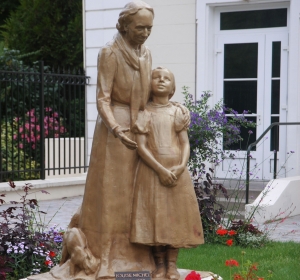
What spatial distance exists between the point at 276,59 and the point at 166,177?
8305mm

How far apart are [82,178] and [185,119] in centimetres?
853

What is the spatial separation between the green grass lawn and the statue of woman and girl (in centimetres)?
184

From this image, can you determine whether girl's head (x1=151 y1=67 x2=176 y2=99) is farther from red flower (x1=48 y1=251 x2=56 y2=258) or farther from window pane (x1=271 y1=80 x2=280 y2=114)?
window pane (x1=271 y1=80 x2=280 y2=114)

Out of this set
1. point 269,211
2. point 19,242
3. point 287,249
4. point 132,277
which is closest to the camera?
point 132,277

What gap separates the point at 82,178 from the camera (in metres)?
13.6

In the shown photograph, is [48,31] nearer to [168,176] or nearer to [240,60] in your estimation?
[240,60]

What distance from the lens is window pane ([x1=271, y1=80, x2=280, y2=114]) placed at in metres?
12.9

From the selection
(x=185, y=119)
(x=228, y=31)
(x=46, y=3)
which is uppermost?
(x=46, y=3)

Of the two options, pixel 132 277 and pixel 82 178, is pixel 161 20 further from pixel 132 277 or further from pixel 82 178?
pixel 132 277

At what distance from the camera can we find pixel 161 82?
522 cm

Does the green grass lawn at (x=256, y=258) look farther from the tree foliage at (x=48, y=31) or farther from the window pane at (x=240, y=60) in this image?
the tree foliage at (x=48, y=31)

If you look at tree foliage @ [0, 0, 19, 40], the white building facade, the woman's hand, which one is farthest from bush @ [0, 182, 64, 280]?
tree foliage @ [0, 0, 19, 40]

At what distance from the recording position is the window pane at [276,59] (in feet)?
42.2

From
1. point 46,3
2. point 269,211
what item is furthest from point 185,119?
→ point 46,3
